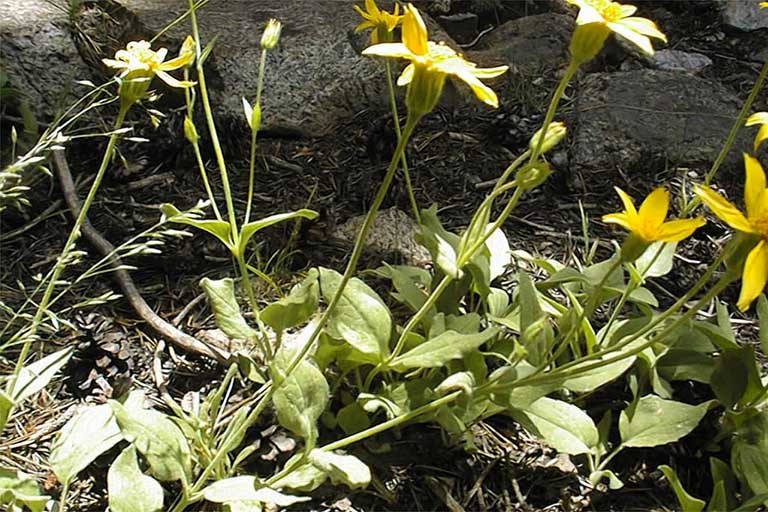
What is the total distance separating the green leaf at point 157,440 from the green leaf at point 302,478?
0.48 feet

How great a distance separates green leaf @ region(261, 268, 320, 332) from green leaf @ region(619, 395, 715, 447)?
0.57 meters

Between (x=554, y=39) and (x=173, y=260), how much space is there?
1445 millimetres

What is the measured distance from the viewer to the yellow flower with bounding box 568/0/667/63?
106 centimetres

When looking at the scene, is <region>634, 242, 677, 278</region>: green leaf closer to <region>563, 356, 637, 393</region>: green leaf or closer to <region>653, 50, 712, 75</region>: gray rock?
<region>563, 356, 637, 393</region>: green leaf

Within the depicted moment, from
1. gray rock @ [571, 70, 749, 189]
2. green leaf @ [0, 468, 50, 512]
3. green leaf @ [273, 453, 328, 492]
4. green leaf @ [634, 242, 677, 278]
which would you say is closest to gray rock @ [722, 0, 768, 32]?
gray rock @ [571, 70, 749, 189]

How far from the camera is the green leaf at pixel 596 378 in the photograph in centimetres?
137

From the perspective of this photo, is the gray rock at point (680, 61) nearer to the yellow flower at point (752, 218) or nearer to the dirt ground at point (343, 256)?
the dirt ground at point (343, 256)

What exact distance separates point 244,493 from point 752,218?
75cm

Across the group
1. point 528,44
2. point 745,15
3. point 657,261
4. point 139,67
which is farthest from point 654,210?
point 745,15

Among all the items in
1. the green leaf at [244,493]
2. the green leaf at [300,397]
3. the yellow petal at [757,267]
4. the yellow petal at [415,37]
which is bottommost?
the green leaf at [244,493]

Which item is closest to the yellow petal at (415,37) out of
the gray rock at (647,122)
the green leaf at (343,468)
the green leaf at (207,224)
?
the green leaf at (207,224)

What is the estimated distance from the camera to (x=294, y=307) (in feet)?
4.08

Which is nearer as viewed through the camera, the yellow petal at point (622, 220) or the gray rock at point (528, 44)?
the yellow petal at point (622, 220)

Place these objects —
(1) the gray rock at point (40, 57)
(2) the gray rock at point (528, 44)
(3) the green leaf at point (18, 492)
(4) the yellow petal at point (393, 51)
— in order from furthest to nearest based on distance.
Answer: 1. (2) the gray rock at point (528, 44)
2. (1) the gray rock at point (40, 57)
3. (3) the green leaf at point (18, 492)
4. (4) the yellow petal at point (393, 51)
